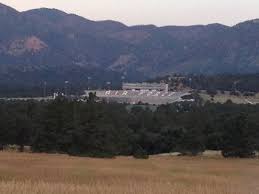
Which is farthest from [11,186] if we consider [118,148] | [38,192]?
[118,148]

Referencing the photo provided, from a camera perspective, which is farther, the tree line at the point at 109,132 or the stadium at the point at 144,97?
the stadium at the point at 144,97

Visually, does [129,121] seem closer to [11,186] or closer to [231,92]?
[11,186]

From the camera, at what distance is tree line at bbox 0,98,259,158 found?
56.5 m

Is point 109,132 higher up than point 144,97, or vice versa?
point 144,97

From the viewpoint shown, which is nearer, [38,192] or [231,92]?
[38,192]

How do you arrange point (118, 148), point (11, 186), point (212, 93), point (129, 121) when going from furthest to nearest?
1. point (212, 93)
2. point (129, 121)
3. point (118, 148)
4. point (11, 186)

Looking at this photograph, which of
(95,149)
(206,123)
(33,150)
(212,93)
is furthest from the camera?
(212,93)

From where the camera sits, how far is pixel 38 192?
47.8 feet

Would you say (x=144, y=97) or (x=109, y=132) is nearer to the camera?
(x=109, y=132)

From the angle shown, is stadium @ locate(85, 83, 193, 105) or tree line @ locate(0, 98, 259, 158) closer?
tree line @ locate(0, 98, 259, 158)

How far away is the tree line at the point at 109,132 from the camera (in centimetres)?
5650

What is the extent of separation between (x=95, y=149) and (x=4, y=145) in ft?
75.5

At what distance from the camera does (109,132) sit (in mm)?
57156

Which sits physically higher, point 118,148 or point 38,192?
point 38,192
